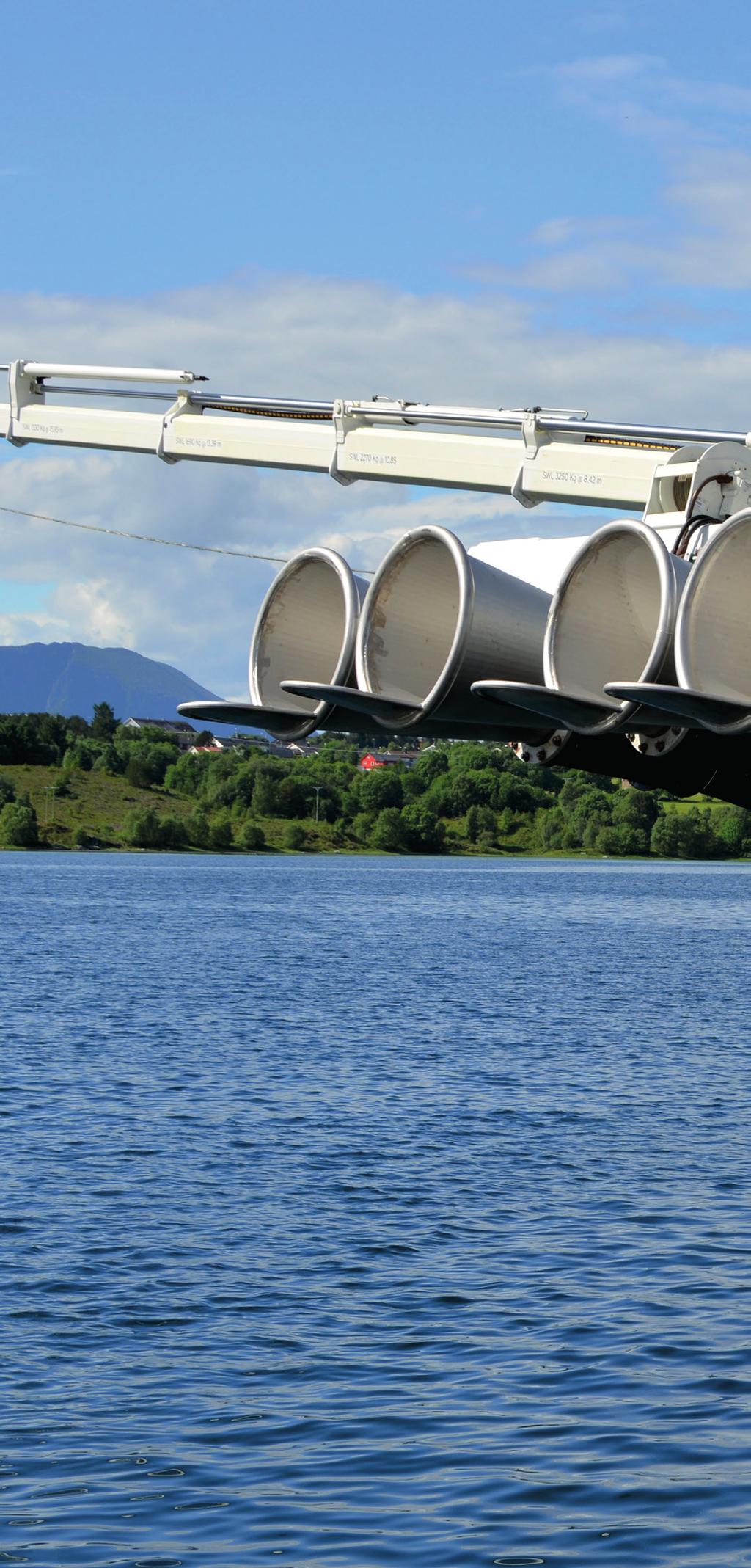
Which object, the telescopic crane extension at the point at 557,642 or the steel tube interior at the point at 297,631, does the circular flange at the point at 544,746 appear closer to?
the telescopic crane extension at the point at 557,642

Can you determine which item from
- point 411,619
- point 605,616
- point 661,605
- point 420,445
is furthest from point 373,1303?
point 661,605

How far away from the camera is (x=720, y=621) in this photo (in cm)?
369

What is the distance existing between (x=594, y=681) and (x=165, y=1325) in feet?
102

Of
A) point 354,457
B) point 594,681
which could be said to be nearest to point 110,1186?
point 354,457

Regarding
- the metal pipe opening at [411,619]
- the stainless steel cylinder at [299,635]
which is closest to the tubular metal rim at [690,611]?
the metal pipe opening at [411,619]

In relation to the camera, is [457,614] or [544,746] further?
[544,746]

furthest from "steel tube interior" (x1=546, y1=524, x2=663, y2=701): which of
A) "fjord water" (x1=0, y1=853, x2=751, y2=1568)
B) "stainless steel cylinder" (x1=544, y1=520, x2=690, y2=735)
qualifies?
"fjord water" (x1=0, y1=853, x2=751, y2=1568)

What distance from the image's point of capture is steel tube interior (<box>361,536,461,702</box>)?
4.26 metres

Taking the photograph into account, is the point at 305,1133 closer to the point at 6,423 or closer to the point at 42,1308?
the point at 42,1308

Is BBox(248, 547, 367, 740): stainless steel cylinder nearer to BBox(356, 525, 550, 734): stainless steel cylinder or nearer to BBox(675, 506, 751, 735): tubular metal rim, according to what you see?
BBox(356, 525, 550, 734): stainless steel cylinder

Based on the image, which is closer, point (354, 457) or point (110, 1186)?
point (354, 457)

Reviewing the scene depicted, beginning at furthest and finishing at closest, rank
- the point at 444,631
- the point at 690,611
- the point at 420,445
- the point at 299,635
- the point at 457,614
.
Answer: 1. the point at 420,445
2. the point at 299,635
3. the point at 444,631
4. the point at 457,614
5. the point at 690,611

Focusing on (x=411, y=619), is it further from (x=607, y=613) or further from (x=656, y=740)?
(x=656, y=740)

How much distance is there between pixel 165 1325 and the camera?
32.9 meters
